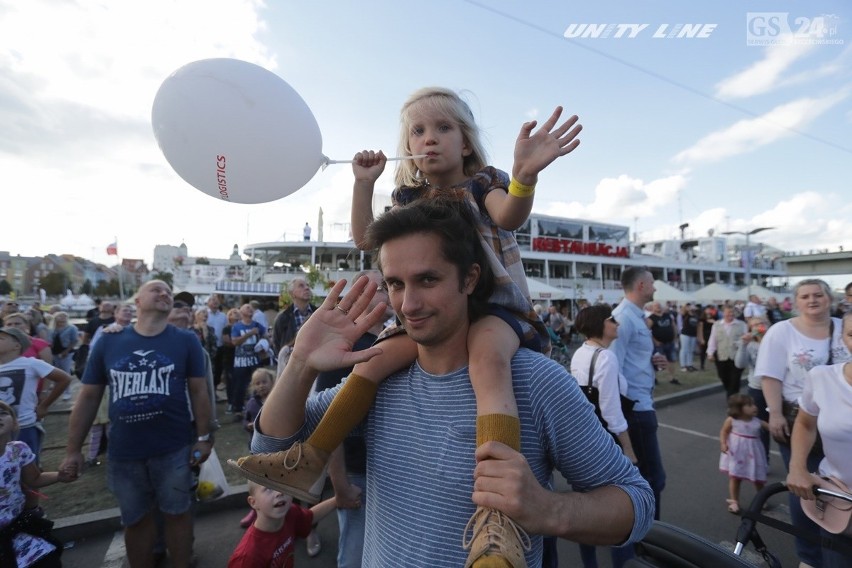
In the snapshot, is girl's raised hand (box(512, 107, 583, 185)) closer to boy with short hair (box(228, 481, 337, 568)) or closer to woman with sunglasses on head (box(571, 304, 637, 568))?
boy with short hair (box(228, 481, 337, 568))

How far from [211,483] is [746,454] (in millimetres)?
5587

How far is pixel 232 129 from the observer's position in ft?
6.52

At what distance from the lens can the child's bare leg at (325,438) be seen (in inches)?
50.2

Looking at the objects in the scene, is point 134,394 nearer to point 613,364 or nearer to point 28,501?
point 28,501

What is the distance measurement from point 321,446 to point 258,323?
7.01 meters

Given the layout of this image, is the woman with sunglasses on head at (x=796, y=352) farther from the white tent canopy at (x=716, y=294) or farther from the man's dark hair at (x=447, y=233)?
the white tent canopy at (x=716, y=294)

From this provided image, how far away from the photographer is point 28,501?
2.75 metres

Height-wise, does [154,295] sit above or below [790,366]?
above

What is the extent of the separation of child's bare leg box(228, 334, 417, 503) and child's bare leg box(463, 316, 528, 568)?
29 centimetres

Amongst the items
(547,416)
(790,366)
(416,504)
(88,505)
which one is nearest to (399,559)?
(416,504)

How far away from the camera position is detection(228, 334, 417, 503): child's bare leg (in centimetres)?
127

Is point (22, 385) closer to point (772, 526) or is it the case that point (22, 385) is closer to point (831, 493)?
point (772, 526)

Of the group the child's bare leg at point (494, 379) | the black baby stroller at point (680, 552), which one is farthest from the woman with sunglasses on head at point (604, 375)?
the child's bare leg at point (494, 379)

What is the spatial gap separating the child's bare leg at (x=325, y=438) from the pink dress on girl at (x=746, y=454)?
482cm
